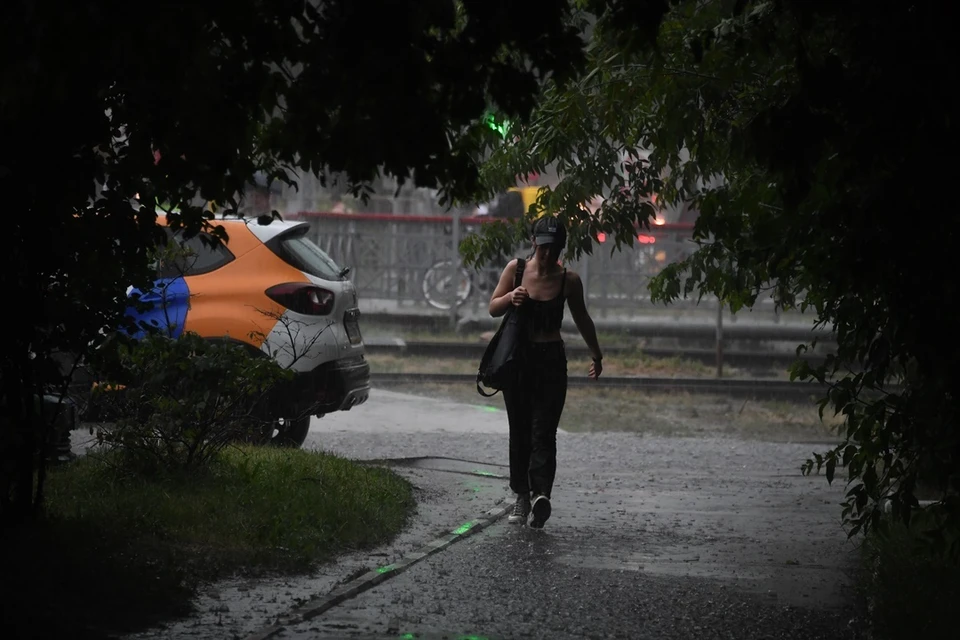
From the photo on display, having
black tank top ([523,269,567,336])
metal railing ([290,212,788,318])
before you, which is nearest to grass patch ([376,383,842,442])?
metal railing ([290,212,788,318])

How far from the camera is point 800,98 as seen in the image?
5438 mm

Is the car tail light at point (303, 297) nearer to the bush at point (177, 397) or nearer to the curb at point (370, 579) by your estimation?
the bush at point (177, 397)

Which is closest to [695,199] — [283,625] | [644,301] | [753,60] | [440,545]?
[753,60]

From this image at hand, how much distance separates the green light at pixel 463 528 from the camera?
28.2 feet

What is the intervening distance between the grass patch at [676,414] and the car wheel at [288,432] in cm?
423

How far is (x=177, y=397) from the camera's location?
28.3ft

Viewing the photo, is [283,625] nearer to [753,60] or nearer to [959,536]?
[959,536]

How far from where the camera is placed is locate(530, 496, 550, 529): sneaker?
8766mm

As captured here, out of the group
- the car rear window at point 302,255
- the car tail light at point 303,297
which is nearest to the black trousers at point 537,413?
the car tail light at point 303,297

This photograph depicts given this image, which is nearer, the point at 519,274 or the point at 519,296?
the point at 519,296

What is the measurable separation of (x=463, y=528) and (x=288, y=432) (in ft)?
10.6

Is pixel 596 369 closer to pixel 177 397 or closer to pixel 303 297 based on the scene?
pixel 177 397

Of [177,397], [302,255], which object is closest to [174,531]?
[177,397]

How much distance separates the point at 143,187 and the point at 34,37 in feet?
6.73
